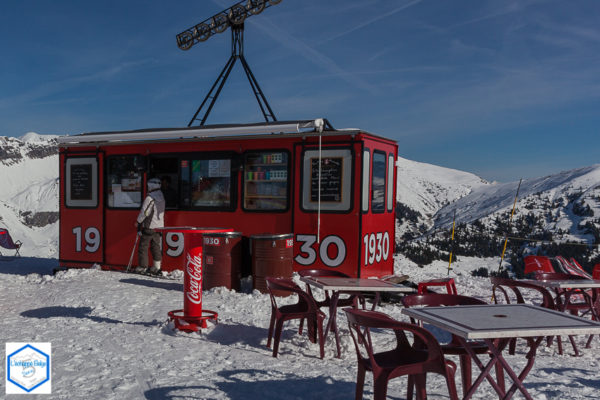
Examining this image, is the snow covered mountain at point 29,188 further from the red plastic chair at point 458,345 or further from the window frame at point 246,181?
the red plastic chair at point 458,345

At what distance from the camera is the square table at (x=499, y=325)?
2.79 m

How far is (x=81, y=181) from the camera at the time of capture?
9914mm

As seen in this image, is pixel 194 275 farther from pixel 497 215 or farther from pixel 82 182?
pixel 497 215

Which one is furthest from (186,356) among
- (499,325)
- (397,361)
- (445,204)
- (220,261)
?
(445,204)

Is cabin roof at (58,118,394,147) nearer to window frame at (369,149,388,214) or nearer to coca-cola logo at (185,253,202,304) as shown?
window frame at (369,149,388,214)

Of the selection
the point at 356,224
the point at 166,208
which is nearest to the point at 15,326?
the point at 166,208

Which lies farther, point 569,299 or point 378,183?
point 378,183

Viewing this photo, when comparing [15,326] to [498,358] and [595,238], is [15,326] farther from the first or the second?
[595,238]

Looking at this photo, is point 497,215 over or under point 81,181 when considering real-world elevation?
under

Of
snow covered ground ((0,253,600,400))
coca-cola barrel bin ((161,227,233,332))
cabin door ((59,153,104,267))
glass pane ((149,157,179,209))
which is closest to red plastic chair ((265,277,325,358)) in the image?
snow covered ground ((0,253,600,400))

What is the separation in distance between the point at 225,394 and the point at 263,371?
0.60 metres

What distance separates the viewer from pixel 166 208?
30.2 ft

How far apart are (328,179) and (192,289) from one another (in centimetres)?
299

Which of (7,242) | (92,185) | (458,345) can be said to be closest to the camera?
(458,345)
